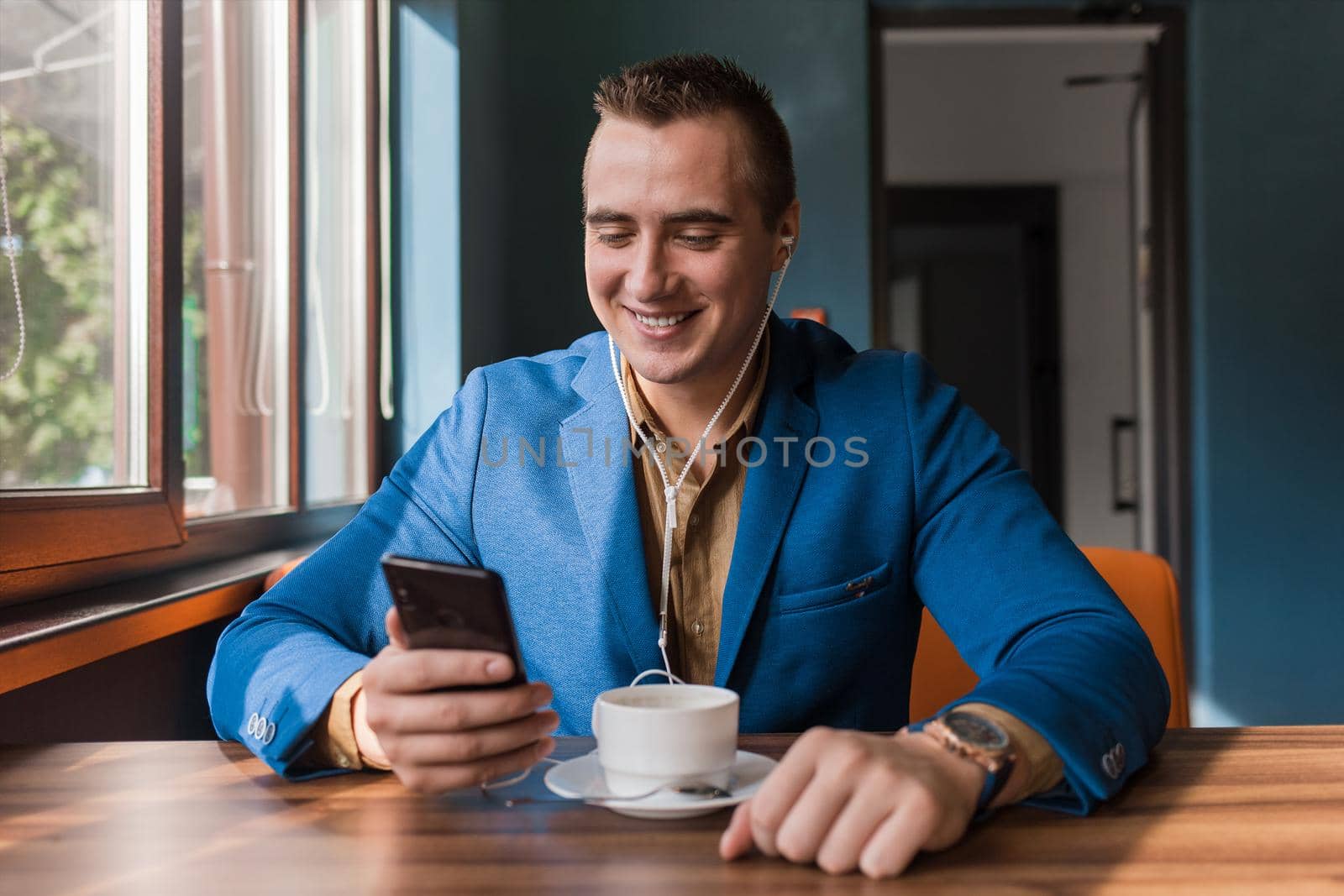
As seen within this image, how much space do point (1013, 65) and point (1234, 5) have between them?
1580 mm

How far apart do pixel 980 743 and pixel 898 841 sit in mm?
134

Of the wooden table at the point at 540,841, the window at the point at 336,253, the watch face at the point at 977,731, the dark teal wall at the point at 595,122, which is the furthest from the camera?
the dark teal wall at the point at 595,122

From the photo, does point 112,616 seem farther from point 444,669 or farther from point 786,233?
point 786,233

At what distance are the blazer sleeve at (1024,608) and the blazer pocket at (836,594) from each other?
50 mm

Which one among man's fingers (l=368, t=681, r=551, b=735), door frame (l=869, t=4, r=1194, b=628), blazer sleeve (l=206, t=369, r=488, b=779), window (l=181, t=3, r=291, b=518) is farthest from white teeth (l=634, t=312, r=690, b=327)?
door frame (l=869, t=4, r=1194, b=628)

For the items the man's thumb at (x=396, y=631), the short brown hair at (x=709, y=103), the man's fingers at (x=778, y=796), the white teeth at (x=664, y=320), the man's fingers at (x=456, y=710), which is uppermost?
the short brown hair at (x=709, y=103)

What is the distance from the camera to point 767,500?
127 centimetres

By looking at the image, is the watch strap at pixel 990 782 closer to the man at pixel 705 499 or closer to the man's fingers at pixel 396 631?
the man at pixel 705 499

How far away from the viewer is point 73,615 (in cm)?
130

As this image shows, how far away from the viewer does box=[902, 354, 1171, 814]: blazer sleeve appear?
835 mm

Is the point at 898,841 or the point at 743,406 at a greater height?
the point at 743,406

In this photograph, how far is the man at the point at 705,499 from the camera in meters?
1.18

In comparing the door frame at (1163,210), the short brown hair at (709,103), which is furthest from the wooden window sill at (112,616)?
the door frame at (1163,210)

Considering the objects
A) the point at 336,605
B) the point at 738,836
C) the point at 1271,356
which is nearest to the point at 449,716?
the point at 738,836
